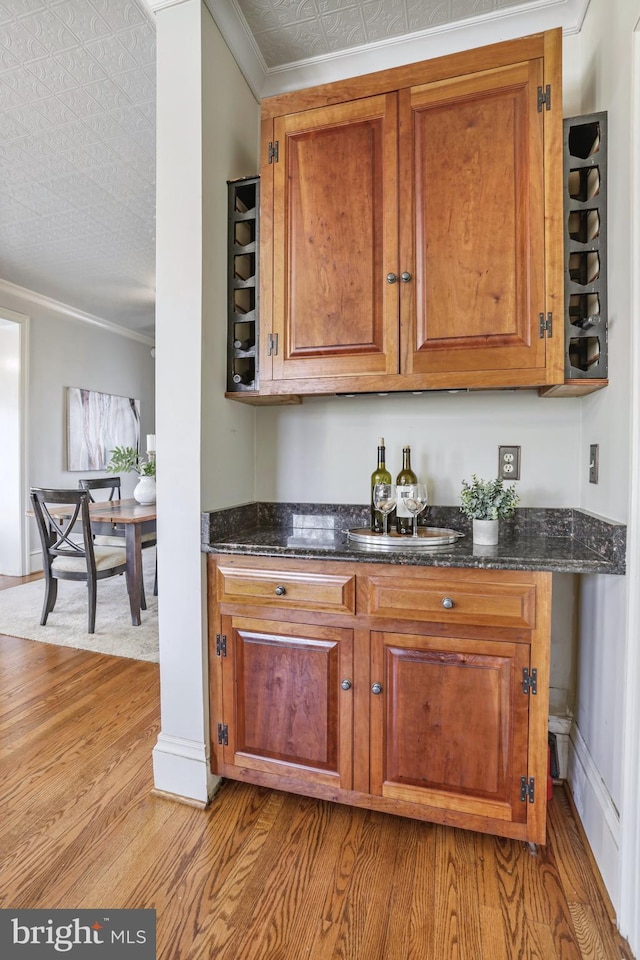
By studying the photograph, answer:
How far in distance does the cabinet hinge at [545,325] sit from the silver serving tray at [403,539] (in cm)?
70

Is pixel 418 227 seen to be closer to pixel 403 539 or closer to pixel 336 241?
pixel 336 241

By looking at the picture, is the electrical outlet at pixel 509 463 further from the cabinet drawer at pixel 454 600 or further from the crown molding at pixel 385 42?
the crown molding at pixel 385 42

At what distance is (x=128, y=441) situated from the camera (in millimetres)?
6129

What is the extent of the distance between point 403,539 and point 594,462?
2.20ft

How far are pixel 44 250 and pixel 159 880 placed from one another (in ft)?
14.1

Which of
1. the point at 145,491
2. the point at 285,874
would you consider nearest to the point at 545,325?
the point at 285,874

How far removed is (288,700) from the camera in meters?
1.54

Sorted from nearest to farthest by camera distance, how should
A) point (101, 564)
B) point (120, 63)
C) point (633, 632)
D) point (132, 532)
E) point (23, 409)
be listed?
point (633, 632), point (120, 63), point (132, 532), point (101, 564), point (23, 409)

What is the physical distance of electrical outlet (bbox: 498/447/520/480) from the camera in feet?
5.89

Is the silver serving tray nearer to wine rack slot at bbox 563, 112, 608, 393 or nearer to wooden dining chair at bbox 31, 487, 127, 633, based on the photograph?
wine rack slot at bbox 563, 112, 608, 393

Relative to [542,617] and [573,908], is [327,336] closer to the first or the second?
[542,617]

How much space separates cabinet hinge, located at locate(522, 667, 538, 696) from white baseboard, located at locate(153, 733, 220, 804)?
108cm

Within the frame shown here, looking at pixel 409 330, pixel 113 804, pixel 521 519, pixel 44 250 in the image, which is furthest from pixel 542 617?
pixel 44 250

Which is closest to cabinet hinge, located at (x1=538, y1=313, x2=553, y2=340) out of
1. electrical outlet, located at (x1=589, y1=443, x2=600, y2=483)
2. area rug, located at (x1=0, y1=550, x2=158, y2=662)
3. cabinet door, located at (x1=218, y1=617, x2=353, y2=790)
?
electrical outlet, located at (x1=589, y1=443, x2=600, y2=483)
